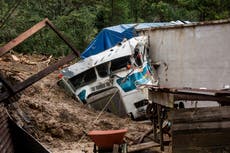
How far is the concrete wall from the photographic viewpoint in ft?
49.9

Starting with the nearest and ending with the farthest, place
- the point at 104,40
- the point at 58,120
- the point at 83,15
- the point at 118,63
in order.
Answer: the point at 58,120 → the point at 118,63 → the point at 104,40 → the point at 83,15

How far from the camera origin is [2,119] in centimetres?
941

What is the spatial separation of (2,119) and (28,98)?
221 inches

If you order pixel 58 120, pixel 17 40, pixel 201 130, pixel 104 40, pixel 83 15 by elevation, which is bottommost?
pixel 58 120

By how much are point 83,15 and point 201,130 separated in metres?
17.8

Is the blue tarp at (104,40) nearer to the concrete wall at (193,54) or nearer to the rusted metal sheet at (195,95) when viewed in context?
the concrete wall at (193,54)

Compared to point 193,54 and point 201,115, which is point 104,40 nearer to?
point 193,54

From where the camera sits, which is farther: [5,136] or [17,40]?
[5,136]

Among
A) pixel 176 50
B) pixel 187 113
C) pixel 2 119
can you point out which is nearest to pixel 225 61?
pixel 176 50

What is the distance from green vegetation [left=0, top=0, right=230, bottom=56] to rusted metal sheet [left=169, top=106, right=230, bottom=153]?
14938mm

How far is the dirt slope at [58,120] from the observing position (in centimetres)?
1275

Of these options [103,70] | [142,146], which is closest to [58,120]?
[103,70]

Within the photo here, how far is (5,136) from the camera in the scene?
29.2 feet

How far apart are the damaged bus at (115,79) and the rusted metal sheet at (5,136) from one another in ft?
21.2
